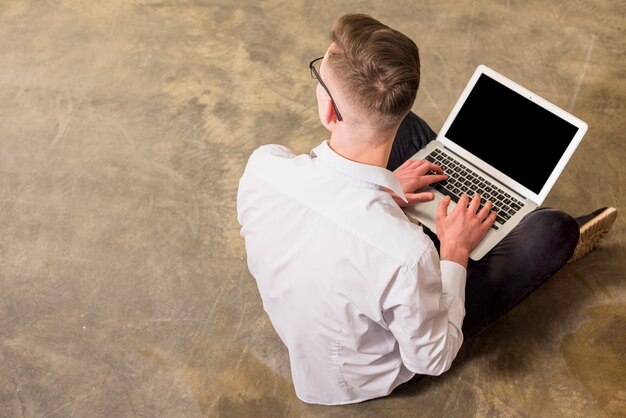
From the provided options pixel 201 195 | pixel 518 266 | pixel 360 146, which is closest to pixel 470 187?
pixel 518 266

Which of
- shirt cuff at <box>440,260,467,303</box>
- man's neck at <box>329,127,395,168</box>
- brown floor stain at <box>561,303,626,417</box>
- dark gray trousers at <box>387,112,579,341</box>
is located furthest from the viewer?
brown floor stain at <box>561,303,626,417</box>

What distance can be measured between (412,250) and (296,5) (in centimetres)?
191

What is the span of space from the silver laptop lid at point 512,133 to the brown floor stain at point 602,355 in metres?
0.50

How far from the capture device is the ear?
1421mm

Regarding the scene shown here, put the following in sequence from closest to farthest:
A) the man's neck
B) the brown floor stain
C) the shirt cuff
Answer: the man's neck
the shirt cuff
the brown floor stain

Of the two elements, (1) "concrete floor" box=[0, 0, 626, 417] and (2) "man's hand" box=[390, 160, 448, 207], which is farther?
(1) "concrete floor" box=[0, 0, 626, 417]

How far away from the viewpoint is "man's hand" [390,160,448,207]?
1.82 metres

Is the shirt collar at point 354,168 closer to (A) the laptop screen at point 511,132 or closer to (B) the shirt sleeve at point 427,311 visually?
(B) the shirt sleeve at point 427,311

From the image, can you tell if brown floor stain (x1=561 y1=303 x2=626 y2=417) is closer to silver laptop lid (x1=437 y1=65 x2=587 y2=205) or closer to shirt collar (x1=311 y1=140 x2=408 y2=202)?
silver laptop lid (x1=437 y1=65 x2=587 y2=205)

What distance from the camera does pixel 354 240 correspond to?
134cm

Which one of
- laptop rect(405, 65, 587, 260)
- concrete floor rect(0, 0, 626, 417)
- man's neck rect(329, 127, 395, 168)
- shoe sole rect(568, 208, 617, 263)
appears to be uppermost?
man's neck rect(329, 127, 395, 168)

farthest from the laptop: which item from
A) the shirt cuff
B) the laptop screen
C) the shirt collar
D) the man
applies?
the shirt collar

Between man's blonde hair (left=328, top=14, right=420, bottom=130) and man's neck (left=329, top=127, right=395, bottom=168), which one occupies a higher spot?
man's blonde hair (left=328, top=14, right=420, bottom=130)

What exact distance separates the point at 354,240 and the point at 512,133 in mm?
782
